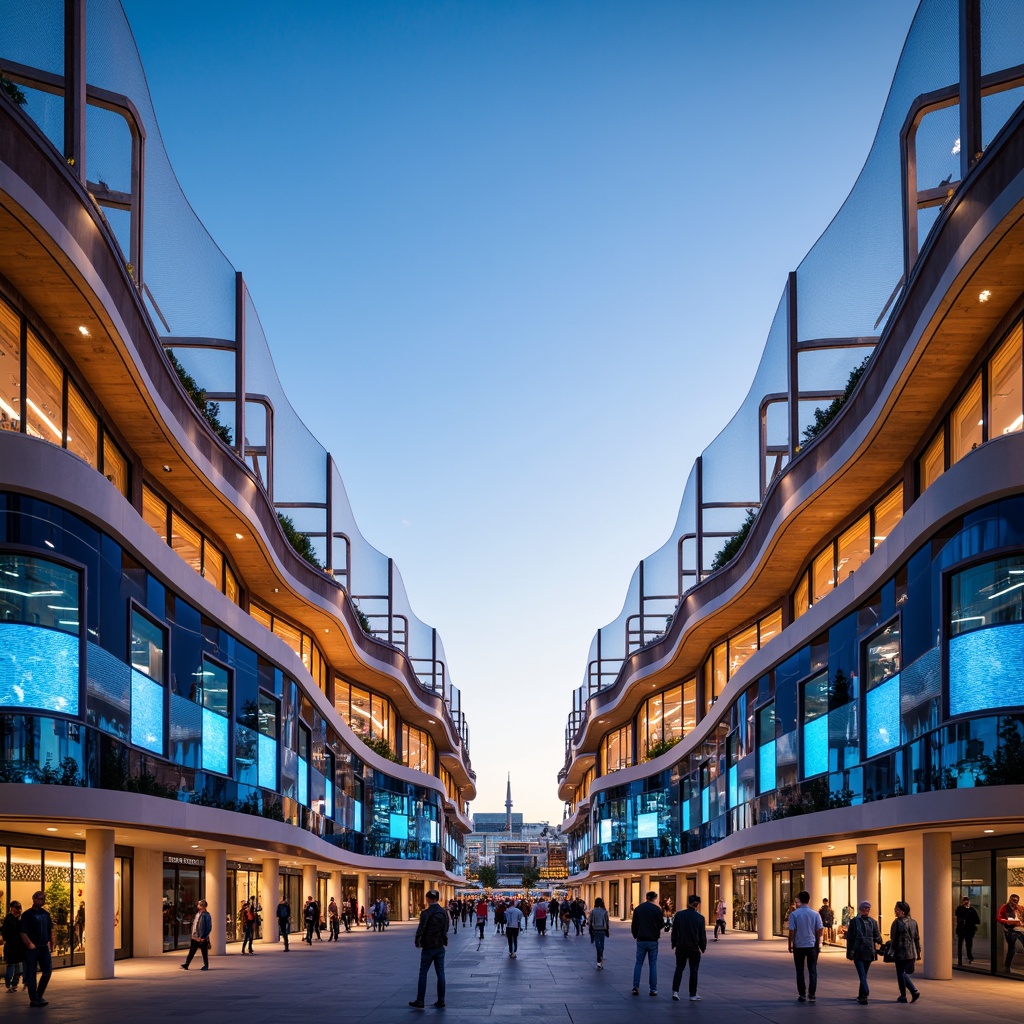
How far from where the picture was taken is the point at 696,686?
58.7 m

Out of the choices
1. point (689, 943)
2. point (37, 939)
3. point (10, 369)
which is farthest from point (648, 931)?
point (10, 369)

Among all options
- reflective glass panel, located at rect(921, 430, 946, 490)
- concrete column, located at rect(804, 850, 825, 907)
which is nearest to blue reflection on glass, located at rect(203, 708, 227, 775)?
concrete column, located at rect(804, 850, 825, 907)

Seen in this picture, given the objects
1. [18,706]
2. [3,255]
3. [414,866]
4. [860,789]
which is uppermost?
[3,255]

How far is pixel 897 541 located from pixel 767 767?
14761 millimetres

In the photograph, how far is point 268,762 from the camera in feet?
126

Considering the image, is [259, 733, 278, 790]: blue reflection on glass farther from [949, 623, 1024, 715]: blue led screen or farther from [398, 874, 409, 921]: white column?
[398, 874, 409, 921]: white column

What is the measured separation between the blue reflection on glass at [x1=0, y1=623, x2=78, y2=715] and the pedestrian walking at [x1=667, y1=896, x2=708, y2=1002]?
34.9 ft

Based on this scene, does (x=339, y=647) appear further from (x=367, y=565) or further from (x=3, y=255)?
(x=3, y=255)

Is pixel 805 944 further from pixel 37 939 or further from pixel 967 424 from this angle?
pixel 37 939

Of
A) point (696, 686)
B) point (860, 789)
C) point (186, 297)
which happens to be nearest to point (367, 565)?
point (696, 686)

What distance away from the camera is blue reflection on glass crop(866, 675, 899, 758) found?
26.4m

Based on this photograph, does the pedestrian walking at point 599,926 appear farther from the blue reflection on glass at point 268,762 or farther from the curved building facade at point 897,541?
the blue reflection on glass at point 268,762

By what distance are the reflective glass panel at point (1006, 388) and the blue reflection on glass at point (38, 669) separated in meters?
16.0

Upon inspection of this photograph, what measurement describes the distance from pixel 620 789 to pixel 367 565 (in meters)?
19.1
